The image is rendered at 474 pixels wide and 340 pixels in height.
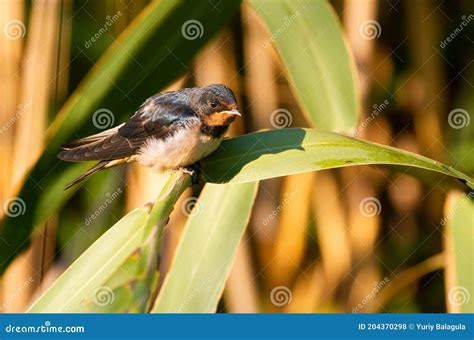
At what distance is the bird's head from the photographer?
79.9 inches

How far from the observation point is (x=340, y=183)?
90.4 inches

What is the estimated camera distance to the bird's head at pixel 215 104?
2.03 m

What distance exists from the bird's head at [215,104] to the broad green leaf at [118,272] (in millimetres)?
518

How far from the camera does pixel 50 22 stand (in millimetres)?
2049

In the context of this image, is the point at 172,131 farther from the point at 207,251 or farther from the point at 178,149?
the point at 207,251

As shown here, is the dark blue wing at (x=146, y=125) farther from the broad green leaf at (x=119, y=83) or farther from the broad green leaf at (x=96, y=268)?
the broad green leaf at (x=96, y=268)

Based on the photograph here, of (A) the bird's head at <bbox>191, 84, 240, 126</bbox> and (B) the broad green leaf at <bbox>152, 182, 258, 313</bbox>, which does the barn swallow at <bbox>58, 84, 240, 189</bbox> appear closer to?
(A) the bird's head at <bbox>191, 84, 240, 126</bbox>

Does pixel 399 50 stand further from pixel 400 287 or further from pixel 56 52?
pixel 56 52

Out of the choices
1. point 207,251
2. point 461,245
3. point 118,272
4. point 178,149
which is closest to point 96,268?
point 118,272

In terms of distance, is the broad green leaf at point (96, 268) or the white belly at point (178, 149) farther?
the white belly at point (178, 149)

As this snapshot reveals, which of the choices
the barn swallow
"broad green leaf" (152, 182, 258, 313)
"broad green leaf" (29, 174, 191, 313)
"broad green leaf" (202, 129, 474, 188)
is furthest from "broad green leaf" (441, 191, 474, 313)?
"broad green leaf" (29, 174, 191, 313)

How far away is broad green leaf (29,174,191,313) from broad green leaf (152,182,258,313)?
193mm

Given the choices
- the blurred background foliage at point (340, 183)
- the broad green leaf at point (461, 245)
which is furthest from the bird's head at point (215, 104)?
the broad green leaf at point (461, 245)

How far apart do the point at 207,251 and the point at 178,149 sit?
0.52 meters
